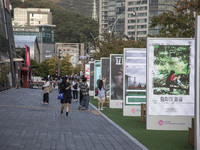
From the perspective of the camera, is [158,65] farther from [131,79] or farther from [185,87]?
[131,79]

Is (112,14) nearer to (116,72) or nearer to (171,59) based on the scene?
(116,72)

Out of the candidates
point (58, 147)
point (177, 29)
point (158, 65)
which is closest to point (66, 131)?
point (58, 147)

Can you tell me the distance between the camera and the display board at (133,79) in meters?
18.6

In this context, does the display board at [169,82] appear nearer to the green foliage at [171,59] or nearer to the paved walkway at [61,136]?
the green foliage at [171,59]

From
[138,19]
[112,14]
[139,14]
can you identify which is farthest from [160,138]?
[112,14]

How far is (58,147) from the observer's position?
370 inches

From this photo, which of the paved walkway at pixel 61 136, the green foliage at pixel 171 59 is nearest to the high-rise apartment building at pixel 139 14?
the green foliage at pixel 171 59

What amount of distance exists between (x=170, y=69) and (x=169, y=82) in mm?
438

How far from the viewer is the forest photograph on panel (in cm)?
1381

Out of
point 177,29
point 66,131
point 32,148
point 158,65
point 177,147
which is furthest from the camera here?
point 177,29

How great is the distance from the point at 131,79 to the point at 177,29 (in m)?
3.59

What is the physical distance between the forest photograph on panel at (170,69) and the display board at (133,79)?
470 centimetres

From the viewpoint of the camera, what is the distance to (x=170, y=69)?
1384 cm

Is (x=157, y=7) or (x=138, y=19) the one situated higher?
(x=157, y=7)
